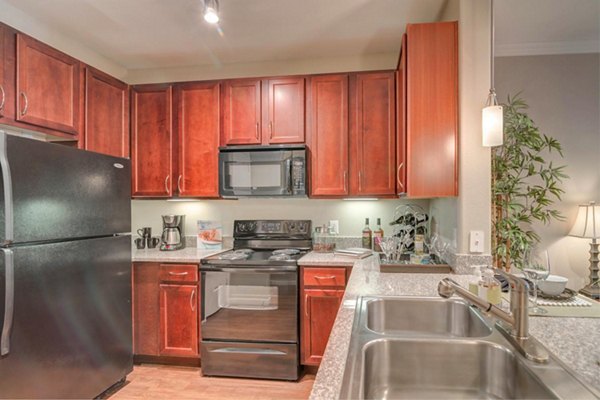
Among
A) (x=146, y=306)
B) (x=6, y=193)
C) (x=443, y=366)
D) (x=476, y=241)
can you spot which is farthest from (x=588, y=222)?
(x=6, y=193)

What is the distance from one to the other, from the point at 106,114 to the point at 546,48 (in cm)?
359

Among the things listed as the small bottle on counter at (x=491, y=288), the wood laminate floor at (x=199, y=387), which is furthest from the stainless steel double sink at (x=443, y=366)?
the wood laminate floor at (x=199, y=387)

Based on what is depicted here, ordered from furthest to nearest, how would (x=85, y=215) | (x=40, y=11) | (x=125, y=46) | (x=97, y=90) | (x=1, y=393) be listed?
1. (x=125, y=46)
2. (x=97, y=90)
3. (x=40, y=11)
4. (x=85, y=215)
5. (x=1, y=393)

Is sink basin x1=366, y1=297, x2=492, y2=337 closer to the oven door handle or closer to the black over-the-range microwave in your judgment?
the oven door handle

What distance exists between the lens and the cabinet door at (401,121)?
6.89ft

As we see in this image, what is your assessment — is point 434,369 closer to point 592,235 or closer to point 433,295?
point 433,295

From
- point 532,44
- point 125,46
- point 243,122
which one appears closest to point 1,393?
point 243,122

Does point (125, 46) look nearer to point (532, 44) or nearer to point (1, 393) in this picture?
point (1, 393)

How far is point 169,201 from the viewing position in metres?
3.23

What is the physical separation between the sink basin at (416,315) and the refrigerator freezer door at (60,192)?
5.44ft

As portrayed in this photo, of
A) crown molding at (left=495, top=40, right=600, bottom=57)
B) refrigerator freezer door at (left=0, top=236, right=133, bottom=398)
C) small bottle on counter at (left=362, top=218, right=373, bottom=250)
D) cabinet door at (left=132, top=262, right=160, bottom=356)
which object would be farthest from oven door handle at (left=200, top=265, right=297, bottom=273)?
crown molding at (left=495, top=40, right=600, bottom=57)

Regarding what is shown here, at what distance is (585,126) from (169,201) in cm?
366

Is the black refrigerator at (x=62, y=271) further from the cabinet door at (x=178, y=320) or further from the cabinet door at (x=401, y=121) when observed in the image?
the cabinet door at (x=401, y=121)

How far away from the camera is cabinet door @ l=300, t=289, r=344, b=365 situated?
2.38 metres
